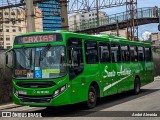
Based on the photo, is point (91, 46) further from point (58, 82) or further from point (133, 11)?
point (133, 11)

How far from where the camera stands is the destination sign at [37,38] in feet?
41.5

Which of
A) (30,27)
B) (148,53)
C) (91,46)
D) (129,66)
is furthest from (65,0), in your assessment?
(91,46)

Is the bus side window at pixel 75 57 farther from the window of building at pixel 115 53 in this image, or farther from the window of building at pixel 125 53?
the window of building at pixel 125 53

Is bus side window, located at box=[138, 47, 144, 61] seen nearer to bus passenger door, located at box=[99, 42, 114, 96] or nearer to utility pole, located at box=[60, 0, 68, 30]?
bus passenger door, located at box=[99, 42, 114, 96]

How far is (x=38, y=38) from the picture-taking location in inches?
509

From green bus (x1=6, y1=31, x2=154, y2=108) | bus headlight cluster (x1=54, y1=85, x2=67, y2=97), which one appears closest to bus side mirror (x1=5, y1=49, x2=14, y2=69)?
green bus (x1=6, y1=31, x2=154, y2=108)

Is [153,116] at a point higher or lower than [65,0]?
lower

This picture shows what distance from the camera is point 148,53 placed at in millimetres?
22047

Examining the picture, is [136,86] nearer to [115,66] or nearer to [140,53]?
[140,53]

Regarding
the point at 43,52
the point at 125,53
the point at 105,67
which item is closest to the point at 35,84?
the point at 43,52

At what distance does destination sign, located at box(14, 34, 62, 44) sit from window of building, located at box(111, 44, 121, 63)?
4.47 m

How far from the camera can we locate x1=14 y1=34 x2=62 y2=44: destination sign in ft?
41.5

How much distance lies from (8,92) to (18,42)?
5880 millimetres

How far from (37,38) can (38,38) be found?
4cm
